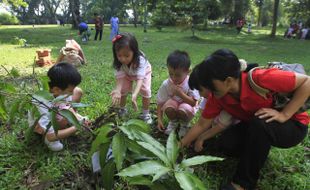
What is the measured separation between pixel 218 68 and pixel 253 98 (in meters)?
0.38

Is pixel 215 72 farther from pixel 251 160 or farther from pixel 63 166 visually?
pixel 63 166

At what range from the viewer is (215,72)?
1.93m

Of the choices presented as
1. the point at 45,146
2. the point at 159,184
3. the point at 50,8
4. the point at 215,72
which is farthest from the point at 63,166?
the point at 50,8

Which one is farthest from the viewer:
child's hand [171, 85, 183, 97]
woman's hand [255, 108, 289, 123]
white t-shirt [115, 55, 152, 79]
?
white t-shirt [115, 55, 152, 79]

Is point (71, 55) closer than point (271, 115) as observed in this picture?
No

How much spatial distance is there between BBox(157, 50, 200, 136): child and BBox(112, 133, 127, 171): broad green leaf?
1.62m

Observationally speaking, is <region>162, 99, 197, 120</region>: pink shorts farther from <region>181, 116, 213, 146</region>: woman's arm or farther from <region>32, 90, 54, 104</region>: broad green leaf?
<region>32, 90, 54, 104</region>: broad green leaf

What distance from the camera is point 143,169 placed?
3.14 ft

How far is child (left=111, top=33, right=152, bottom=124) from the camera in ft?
9.92

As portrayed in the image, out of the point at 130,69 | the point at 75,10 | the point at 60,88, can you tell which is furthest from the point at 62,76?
the point at 75,10

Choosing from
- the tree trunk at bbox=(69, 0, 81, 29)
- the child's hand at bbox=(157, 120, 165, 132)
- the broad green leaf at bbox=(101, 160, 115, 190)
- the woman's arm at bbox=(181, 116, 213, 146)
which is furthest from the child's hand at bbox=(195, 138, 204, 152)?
the tree trunk at bbox=(69, 0, 81, 29)

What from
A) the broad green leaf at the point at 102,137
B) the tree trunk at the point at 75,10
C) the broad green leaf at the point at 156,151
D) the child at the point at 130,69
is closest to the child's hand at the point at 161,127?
the child at the point at 130,69

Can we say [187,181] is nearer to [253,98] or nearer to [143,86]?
[253,98]

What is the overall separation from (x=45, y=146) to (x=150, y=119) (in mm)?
1094
